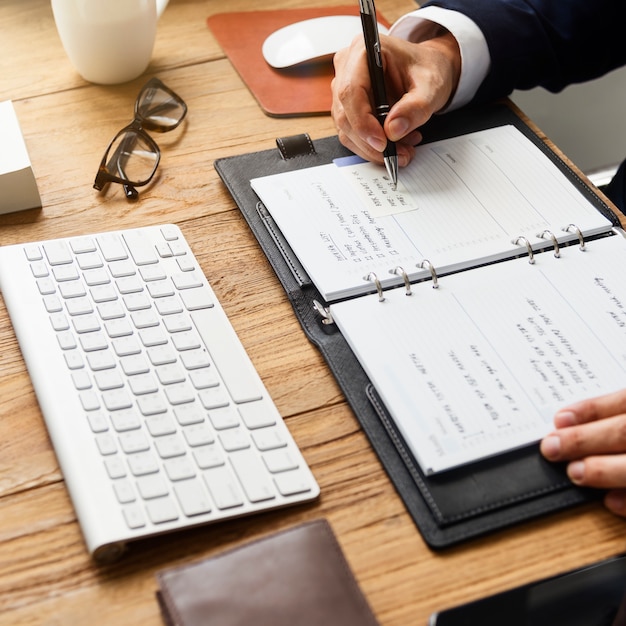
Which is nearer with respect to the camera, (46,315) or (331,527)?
(331,527)

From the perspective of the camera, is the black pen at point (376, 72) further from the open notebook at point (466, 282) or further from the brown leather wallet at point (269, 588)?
the brown leather wallet at point (269, 588)

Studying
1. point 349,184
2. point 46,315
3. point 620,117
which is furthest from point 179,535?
point 620,117

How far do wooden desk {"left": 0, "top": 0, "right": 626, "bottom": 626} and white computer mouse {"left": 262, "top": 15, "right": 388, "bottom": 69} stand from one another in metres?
0.08

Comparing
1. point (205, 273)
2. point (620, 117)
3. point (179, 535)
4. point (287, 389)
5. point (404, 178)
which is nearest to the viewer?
point (179, 535)

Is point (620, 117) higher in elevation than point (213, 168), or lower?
lower

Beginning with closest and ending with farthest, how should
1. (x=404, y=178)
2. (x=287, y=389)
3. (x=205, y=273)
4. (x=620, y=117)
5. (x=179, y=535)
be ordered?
1. (x=179, y=535)
2. (x=287, y=389)
3. (x=205, y=273)
4. (x=404, y=178)
5. (x=620, y=117)

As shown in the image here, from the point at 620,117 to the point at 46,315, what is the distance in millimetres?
1524

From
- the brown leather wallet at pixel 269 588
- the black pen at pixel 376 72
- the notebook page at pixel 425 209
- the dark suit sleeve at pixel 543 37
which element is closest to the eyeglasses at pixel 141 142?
the notebook page at pixel 425 209

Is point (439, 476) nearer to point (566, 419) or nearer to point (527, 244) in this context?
point (566, 419)

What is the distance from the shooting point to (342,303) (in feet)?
2.61

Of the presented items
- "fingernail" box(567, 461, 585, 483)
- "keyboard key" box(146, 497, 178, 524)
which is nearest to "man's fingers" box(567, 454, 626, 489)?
"fingernail" box(567, 461, 585, 483)

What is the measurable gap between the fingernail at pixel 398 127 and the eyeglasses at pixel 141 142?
0.27 m

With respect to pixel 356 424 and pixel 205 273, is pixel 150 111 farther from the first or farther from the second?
pixel 356 424

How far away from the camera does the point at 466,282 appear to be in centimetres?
83
